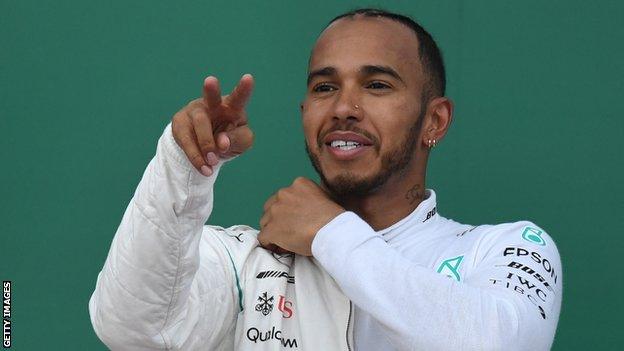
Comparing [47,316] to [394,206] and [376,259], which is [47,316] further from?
[376,259]

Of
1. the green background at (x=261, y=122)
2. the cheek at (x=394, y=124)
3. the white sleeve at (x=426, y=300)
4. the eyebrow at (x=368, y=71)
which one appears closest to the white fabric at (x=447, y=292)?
the white sleeve at (x=426, y=300)

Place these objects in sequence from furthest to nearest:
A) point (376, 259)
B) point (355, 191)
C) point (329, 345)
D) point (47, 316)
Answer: point (47, 316) → point (355, 191) → point (329, 345) → point (376, 259)

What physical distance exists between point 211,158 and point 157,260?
0.19 meters

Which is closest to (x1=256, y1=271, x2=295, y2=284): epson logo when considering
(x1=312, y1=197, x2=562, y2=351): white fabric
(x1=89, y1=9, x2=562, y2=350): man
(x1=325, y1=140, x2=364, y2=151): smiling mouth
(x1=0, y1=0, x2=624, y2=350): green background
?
(x1=89, y1=9, x2=562, y2=350): man

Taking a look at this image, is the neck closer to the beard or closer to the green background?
the beard

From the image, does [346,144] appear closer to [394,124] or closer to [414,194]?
[394,124]

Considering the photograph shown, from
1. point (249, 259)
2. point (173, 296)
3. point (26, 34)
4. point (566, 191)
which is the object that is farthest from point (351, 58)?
point (26, 34)

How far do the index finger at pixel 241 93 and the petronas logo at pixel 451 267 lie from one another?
0.53 meters

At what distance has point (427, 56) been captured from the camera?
2115mm

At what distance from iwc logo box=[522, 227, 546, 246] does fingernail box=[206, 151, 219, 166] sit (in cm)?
62

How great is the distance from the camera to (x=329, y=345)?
1.85 metres

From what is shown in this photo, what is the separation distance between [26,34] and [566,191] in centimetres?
138

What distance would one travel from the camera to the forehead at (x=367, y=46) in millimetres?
2008

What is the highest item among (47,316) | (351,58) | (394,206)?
(351,58)
